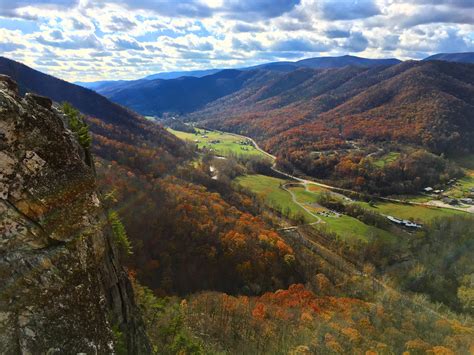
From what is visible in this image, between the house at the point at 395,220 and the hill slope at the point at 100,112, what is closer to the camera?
the house at the point at 395,220

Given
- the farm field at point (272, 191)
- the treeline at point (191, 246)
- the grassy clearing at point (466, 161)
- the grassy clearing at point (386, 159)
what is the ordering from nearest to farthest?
the treeline at point (191, 246) → the farm field at point (272, 191) → the grassy clearing at point (386, 159) → the grassy clearing at point (466, 161)

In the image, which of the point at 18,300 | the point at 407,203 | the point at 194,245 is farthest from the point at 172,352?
the point at 407,203

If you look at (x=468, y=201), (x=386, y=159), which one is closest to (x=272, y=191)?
(x=468, y=201)

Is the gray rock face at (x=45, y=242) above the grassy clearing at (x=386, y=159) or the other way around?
→ above

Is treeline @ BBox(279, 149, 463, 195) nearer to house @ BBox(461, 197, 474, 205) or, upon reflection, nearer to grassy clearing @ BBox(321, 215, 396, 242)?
house @ BBox(461, 197, 474, 205)

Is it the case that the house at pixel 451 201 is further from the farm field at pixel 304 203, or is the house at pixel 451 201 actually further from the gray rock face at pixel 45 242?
the gray rock face at pixel 45 242

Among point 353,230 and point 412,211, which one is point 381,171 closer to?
point 412,211

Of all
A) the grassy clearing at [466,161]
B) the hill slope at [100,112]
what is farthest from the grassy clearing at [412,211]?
the hill slope at [100,112]
